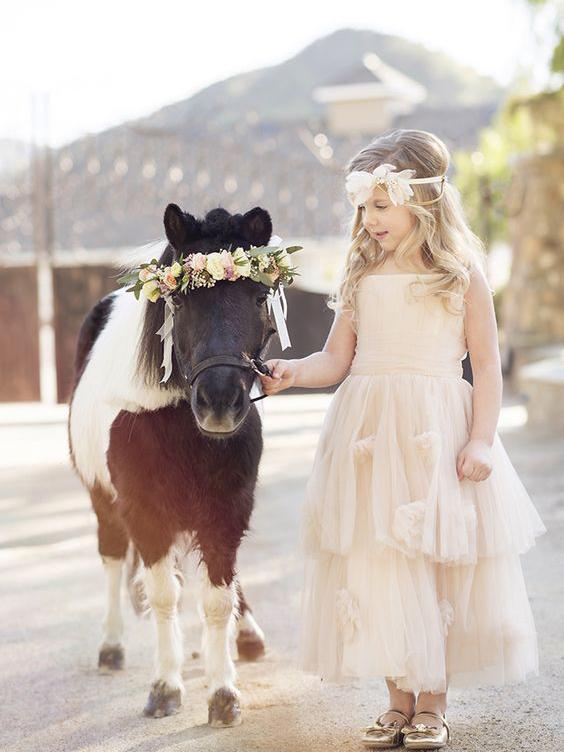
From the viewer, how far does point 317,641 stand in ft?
9.96

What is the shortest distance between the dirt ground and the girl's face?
3.95 feet

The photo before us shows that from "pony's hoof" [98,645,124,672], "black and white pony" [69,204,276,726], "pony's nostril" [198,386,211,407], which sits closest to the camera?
"pony's nostril" [198,386,211,407]

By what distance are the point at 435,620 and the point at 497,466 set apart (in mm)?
477

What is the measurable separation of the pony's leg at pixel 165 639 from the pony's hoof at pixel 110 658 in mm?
444

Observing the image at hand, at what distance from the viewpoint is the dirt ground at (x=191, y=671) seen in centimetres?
307

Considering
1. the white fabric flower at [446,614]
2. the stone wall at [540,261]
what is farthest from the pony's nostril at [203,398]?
the stone wall at [540,261]

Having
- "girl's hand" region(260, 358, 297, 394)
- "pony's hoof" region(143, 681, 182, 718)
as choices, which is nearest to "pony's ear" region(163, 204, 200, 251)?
"girl's hand" region(260, 358, 297, 394)

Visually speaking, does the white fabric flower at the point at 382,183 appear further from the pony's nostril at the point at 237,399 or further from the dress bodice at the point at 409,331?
the pony's nostril at the point at 237,399

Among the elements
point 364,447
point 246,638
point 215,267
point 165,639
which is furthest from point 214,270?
point 246,638

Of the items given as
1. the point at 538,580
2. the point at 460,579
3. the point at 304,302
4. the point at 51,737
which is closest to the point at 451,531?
the point at 460,579

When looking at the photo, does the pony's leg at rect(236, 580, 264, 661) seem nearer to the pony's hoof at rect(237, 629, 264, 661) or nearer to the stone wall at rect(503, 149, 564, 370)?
the pony's hoof at rect(237, 629, 264, 661)

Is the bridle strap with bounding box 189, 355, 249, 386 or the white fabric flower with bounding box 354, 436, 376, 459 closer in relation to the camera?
the bridle strap with bounding box 189, 355, 249, 386

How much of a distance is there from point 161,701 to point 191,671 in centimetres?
48

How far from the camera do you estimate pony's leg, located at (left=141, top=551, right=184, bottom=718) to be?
3.31 m
